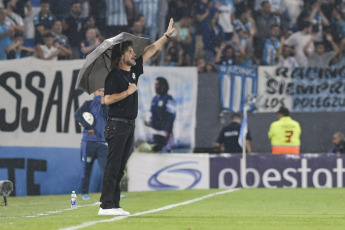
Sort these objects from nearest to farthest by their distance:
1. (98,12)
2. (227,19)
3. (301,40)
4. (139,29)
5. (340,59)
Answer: (139,29), (340,59), (98,12), (301,40), (227,19)

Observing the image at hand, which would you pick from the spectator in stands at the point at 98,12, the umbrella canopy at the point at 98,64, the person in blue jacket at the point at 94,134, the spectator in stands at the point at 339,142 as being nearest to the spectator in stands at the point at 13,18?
the spectator in stands at the point at 98,12

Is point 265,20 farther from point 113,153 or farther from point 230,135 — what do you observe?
point 113,153

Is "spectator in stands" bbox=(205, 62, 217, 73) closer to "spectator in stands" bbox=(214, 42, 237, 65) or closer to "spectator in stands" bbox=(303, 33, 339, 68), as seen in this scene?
"spectator in stands" bbox=(214, 42, 237, 65)

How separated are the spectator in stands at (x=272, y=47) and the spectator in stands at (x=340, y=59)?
1435 millimetres

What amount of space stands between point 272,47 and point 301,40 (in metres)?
0.78

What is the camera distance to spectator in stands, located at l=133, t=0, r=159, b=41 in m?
22.3

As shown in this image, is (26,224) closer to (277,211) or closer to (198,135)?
(277,211)

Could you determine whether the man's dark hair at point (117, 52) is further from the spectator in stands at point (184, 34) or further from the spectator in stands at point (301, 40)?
the spectator in stands at point (301, 40)

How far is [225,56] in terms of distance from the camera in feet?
73.7

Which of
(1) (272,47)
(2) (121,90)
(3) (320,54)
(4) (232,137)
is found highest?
(1) (272,47)

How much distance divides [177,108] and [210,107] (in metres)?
1.03

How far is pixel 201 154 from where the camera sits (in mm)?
20172

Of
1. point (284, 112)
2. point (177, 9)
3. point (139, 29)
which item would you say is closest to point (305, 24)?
point (177, 9)

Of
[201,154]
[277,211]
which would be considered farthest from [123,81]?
[201,154]
